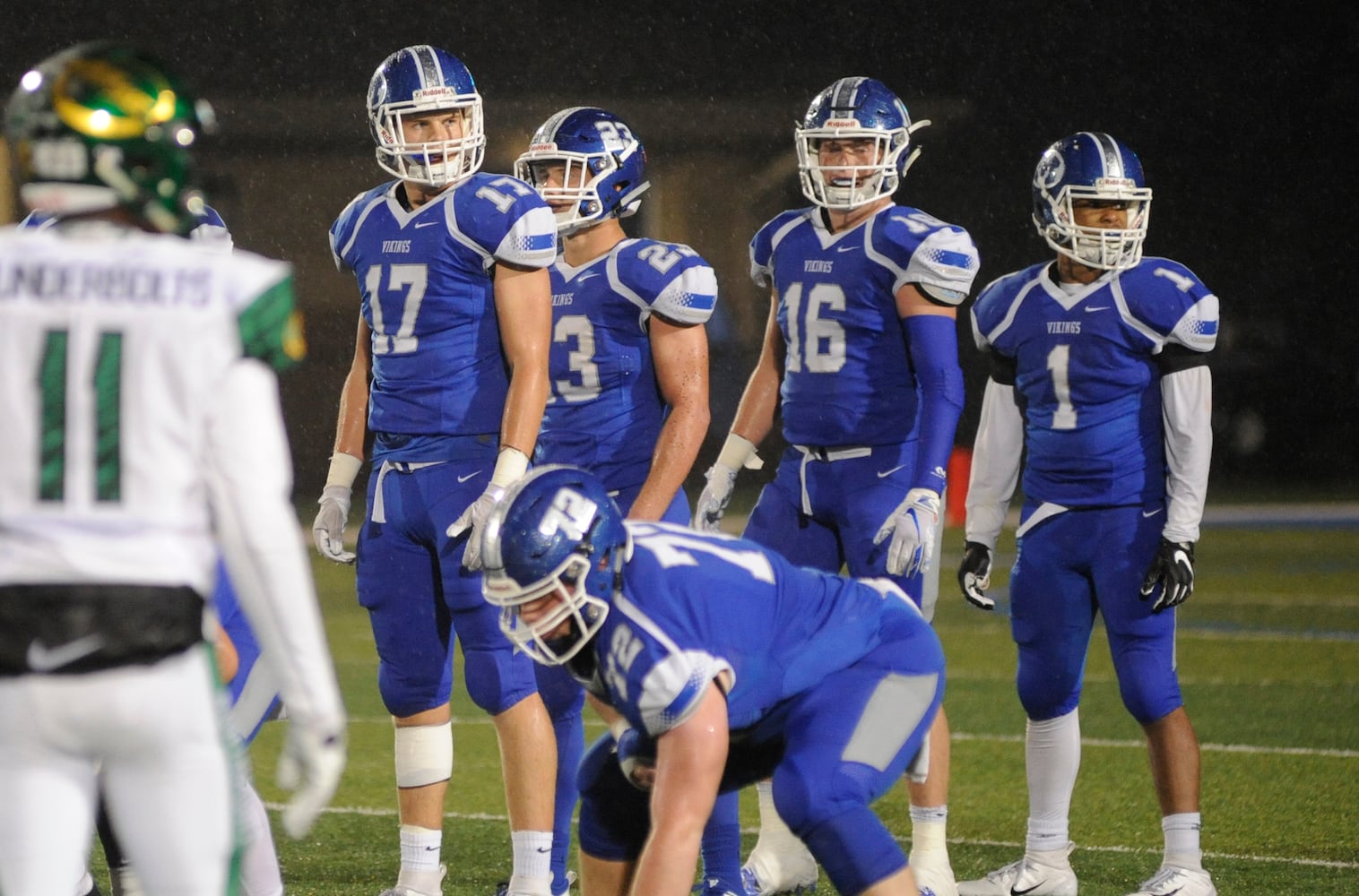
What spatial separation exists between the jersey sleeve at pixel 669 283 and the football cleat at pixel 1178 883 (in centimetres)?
151

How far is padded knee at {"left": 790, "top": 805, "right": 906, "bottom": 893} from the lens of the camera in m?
2.71

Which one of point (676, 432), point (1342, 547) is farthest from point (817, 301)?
point (1342, 547)

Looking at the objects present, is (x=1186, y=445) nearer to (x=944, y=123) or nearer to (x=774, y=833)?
(x=774, y=833)

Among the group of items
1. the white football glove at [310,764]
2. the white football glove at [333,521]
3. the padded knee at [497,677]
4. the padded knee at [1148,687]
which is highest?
the white football glove at [310,764]

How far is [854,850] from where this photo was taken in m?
2.71

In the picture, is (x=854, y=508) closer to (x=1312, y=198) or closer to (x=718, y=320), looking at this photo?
(x=718, y=320)

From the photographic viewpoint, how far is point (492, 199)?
3.76 metres

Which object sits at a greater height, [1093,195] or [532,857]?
[1093,195]

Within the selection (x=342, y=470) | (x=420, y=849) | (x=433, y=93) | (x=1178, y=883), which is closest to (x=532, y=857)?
(x=420, y=849)

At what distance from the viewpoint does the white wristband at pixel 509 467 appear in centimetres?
363

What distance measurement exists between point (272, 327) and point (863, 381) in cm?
225

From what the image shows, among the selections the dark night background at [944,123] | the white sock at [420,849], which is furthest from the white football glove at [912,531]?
the dark night background at [944,123]

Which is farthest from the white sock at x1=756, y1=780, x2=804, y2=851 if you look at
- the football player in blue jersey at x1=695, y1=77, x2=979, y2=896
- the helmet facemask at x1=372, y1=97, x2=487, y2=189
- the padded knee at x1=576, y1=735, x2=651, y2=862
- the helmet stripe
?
the helmet stripe

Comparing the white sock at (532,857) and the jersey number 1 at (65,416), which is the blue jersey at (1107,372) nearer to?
the white sock at (532,857)
